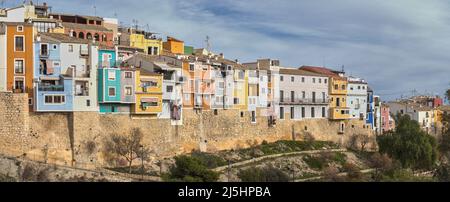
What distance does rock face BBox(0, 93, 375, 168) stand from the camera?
33.7 m

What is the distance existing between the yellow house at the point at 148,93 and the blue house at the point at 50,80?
4.83 m

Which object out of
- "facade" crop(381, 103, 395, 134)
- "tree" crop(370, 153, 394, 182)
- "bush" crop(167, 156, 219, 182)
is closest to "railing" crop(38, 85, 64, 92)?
"bush" crop(167, 156, 219, 182)

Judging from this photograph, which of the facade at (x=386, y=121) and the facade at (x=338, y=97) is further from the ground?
the facade at (x=338, y=97)

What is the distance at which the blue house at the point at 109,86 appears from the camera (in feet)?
122

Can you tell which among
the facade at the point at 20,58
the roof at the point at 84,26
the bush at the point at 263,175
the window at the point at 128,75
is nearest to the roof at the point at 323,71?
the bush at the point at 263,175

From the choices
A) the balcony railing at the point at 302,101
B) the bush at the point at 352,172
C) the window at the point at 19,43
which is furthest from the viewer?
the balcony railing at the point at 302,101

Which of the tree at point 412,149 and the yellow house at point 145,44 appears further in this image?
the yellow house at point 145,44

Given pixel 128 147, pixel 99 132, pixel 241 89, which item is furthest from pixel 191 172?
pixel 241 89

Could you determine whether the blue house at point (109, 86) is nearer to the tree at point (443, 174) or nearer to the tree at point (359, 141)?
the tree at point (443, 174)

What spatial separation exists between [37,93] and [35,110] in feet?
3.08

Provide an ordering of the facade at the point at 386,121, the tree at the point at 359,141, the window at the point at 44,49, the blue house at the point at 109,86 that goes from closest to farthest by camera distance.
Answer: the window at the point at 44,49 < the blue house at the point at 109,86 < the tree at the point at 359,141 < the facade at the point at 386,121

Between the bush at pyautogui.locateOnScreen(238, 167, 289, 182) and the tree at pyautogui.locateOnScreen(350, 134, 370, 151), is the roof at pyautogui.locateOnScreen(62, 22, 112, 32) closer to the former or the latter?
the bush at pyautogui.locateOnScreen(238, 167, 289, 182)

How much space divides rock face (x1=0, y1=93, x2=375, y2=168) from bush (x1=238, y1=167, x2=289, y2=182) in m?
4.21
